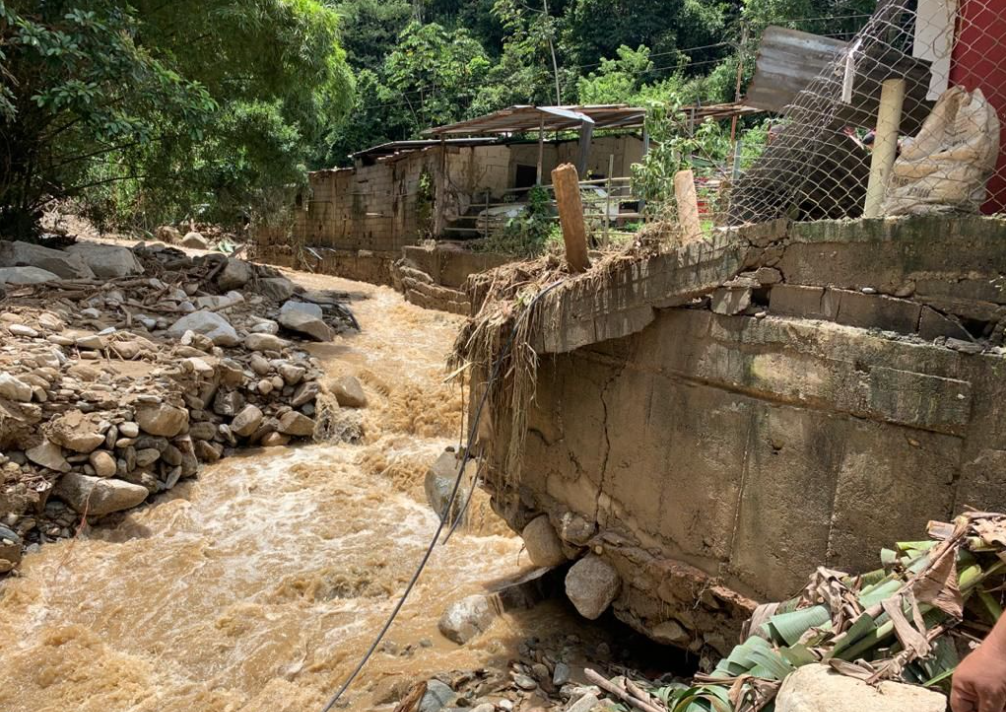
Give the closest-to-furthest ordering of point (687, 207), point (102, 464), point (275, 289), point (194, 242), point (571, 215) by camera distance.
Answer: point (687, 207) → point (571, 215) → point (102, 464) → point (275, 289) → point (194, 242)

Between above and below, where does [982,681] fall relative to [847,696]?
above

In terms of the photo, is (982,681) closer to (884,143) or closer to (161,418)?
(884,143)

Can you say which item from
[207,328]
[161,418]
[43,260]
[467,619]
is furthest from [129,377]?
[467,619]

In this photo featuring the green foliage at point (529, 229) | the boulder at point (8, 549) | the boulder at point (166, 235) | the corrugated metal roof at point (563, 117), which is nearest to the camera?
the boulder at point (8, 549)

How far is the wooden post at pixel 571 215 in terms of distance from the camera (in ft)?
13.8

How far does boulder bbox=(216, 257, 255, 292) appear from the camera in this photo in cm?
1217

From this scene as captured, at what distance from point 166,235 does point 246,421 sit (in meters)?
18.2

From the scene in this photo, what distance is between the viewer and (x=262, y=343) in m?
10.1

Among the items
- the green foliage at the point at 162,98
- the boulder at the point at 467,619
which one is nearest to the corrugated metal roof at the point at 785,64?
the boulder at the point at 467,619

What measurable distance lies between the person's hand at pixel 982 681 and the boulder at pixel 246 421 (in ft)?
27.6

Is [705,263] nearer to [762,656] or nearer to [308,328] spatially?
[762,656]

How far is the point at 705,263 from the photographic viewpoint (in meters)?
3.89

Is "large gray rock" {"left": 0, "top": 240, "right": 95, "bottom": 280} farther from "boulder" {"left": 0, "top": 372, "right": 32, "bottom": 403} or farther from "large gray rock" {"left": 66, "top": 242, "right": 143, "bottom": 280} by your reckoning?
"boulder" {"left": 0, "top": 372, "right": 32, "bottom": 403}

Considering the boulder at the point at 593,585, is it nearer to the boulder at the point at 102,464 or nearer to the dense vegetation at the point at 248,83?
the dense vegetation at the point at 248,83
